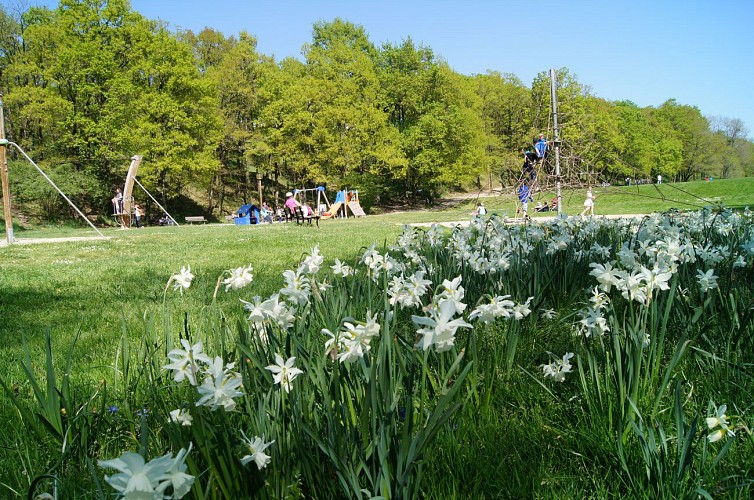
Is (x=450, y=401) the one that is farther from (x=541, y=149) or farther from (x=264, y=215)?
(x=264, y=215)

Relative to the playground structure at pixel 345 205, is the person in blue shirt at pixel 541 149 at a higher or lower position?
higher

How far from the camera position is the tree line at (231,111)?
2905cm

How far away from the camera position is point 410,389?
149 cm

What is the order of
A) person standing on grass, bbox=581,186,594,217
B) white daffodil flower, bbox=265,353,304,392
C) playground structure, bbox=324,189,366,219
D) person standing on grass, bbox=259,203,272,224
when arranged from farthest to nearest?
playground structure, bbox=324,189,366,219, person standing on grass, bbox=259,203,272,224, person standing on grass, bbox=581,186,594,217, white daffodil flower, bbox=265,353,304,392

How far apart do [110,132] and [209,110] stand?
6.05m

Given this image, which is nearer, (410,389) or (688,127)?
(410,389)

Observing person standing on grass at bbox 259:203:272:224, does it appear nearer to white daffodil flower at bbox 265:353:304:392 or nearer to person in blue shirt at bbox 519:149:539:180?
person in blue shirt at bbox 519:149:539:180

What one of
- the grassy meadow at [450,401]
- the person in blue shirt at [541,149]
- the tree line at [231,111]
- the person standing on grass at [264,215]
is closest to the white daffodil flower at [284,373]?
the grassy meadow at [450,401]

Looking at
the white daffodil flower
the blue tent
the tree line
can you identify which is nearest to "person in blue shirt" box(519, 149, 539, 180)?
the white daffodil flower

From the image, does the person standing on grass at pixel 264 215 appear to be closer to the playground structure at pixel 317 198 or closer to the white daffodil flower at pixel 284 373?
the playground structure at pixel 317 198

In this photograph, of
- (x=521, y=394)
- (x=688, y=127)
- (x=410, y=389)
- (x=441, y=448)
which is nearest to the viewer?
(x=410, y=389)

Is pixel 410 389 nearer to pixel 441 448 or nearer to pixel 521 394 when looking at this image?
pixel 441 448

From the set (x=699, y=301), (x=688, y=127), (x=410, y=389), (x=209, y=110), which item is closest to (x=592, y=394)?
(x=410, y=389)

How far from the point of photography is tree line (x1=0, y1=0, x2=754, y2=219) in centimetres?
2905
